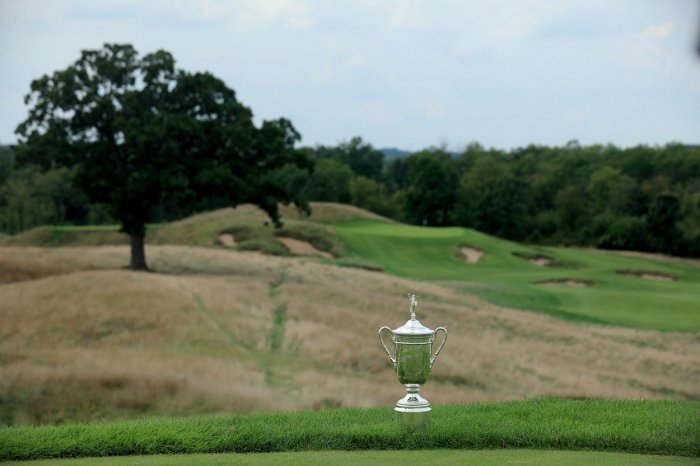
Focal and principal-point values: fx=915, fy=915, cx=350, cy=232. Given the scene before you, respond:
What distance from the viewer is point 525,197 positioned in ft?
331

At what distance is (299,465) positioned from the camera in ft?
28.1

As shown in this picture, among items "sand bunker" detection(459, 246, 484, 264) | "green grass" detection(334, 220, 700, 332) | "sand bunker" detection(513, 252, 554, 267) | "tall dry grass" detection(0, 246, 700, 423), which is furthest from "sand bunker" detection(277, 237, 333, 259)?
"tall dry grass" detection(0, 246, 700, 423)

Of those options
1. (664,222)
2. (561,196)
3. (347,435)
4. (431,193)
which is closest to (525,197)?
(561,196)

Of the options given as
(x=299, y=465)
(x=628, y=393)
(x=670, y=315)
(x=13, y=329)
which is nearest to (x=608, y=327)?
(x=670, y=315)

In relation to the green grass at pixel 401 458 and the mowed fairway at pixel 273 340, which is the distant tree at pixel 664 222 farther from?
the green grass at pixel 401 458

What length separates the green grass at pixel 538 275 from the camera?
38.2 m

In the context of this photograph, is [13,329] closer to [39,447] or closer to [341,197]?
[39,447]

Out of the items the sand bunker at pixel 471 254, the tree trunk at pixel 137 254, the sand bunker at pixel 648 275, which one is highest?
the tree trunk at pixel 137 254

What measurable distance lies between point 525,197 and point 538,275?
48.5 metres

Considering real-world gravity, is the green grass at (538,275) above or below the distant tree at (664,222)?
below

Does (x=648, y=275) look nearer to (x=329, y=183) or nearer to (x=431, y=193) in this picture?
(x=431, y=193)

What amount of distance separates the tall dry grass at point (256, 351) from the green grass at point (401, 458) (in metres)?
8.26

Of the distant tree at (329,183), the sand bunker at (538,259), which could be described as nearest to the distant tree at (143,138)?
the sand bunker at (538,259)

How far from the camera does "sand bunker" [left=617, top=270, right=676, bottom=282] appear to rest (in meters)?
57.0
